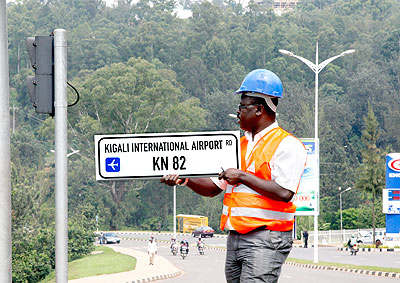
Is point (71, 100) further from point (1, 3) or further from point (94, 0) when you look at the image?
point (1, 3)

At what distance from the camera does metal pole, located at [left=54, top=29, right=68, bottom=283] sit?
6.74m

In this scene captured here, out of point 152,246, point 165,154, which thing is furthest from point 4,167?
point 152,246

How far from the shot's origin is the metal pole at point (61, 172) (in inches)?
265

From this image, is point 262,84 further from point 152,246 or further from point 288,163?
point 152,246

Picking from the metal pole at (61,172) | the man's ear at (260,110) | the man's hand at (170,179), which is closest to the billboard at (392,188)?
the metal pole at (61,172)

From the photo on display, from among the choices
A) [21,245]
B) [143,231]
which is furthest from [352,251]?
[143,231]

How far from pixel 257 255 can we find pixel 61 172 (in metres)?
2.19

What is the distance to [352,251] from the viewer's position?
43.8 metres

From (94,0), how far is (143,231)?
69174mm

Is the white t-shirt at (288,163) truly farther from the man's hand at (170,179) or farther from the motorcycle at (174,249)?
Result: the motorcycle at (174,249)

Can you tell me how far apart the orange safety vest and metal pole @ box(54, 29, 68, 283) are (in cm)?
191

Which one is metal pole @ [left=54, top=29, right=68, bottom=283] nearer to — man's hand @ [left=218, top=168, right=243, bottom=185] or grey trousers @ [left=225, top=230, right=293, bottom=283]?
grey trousers @ [left=225, top=230, right=293, bottom=283]

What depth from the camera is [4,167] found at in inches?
294

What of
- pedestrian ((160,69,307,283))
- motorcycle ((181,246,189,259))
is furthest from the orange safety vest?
motorcycle ((181,246,189,259))
